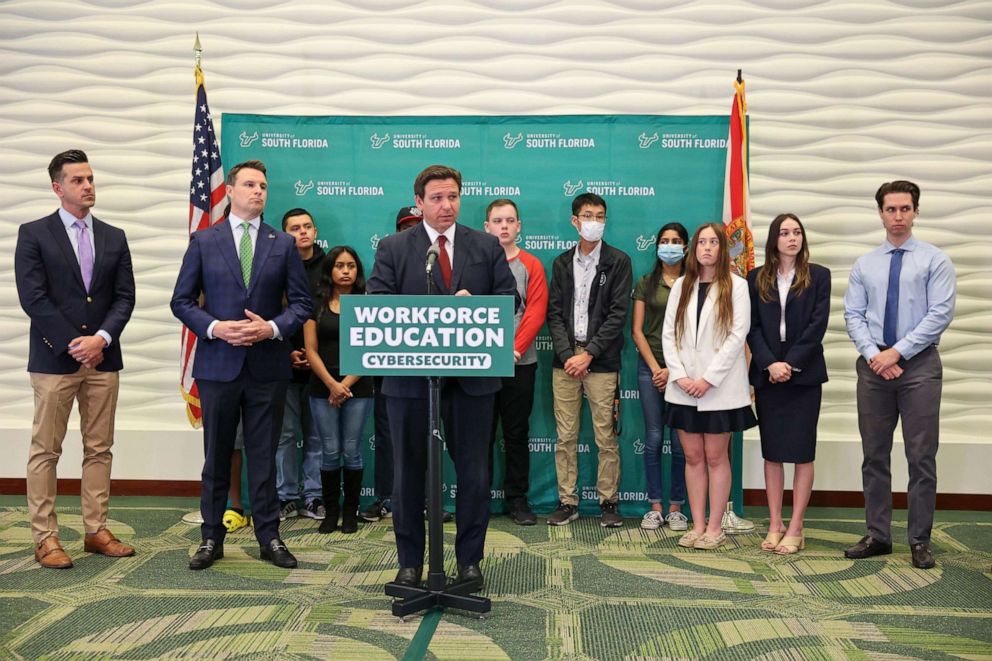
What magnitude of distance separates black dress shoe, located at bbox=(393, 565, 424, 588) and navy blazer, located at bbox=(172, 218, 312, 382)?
1.16m

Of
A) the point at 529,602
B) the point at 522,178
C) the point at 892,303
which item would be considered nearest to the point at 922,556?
the point at 892,303

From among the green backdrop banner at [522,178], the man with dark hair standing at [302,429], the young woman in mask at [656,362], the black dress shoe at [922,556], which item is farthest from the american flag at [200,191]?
the black dress shoe at [922,556]

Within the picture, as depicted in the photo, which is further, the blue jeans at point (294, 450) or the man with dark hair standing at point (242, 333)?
the blue jeans at point (294, 450)

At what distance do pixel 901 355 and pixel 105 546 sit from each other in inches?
158

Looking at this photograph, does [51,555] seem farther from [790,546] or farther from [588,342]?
[790,546]

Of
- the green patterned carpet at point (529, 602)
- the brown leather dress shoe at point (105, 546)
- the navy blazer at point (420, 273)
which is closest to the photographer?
the green patterned carpet at point (529, 602)

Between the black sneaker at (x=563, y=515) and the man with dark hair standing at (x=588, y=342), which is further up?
the man with dark hair standing at (x=588, y=342)

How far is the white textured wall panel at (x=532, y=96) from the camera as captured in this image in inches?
216

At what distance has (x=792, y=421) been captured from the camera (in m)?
4.34

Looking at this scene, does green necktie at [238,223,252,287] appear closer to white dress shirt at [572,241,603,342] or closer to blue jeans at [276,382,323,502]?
blue jeans at [276,382,323,502]

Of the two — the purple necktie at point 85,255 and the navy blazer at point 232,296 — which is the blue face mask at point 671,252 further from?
the purple necktie at point 85,255

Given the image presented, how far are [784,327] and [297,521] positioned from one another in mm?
2940

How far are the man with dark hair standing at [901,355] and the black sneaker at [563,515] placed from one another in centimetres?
153

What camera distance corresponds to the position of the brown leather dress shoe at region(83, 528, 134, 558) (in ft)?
13.7
